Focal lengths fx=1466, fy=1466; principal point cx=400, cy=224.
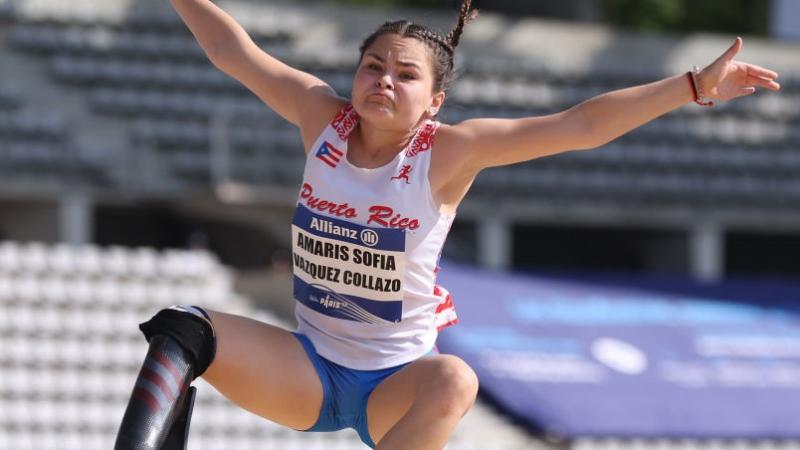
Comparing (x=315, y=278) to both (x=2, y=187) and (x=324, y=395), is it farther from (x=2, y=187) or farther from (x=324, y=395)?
(x=2, y=187)

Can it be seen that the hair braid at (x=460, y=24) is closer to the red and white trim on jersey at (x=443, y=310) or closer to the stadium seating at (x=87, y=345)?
the red and white trim on jersey at (x=443, y=310)

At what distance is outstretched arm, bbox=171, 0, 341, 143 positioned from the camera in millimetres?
3941

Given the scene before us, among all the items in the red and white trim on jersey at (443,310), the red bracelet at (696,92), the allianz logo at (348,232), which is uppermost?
the red bracelet at (696,92)

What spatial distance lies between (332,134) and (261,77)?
28 cm

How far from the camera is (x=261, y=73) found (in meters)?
3.96

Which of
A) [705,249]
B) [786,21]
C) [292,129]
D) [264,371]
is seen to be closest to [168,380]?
[264,371]

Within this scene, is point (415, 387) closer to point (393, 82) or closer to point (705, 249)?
point (393, 82)

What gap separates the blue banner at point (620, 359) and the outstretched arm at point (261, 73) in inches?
234

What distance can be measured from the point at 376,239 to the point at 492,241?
350 inches

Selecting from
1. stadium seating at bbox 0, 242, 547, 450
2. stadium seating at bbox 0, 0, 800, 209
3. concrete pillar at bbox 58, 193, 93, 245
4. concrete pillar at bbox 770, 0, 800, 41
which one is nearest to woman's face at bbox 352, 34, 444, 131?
stadium seating at bbox 0, 242, 547, 450

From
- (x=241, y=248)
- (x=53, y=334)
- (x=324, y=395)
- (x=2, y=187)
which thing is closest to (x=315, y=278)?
(x=324, y=395)

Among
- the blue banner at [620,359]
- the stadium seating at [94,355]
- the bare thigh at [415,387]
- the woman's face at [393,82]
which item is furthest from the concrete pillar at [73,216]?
the woman's face at [393,82]

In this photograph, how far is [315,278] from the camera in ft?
12.6

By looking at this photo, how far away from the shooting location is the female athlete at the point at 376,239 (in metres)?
3.62
